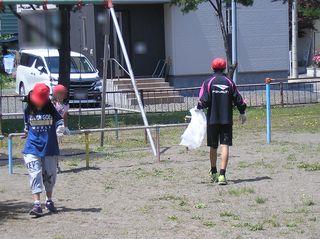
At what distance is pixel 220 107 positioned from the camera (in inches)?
386

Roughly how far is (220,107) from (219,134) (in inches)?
16.6

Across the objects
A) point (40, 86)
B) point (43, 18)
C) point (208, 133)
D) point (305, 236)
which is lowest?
point (305, 236)

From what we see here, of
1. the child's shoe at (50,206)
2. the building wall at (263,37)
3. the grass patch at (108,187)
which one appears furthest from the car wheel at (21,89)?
the child's shoe at (50,206)

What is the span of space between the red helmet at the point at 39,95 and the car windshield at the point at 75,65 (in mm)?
16733

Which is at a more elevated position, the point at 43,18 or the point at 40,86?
the point at 43,18

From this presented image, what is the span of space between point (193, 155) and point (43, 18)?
4514 mm

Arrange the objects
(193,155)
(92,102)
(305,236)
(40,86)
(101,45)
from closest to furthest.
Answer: (305,236) < (40,86) < (193,155) < (92,102) < (101,45)

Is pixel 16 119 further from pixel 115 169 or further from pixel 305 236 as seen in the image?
pixel 305 236

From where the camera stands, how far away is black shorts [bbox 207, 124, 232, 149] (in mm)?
9859

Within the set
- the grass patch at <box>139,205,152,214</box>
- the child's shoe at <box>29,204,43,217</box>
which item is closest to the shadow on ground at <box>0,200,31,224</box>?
the child's shoe at <box>29,204,43,217</box>

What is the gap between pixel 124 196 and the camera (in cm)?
911

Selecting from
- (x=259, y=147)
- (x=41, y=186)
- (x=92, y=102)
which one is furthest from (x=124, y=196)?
(x=92, y=102)

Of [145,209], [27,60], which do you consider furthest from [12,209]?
[27,60]

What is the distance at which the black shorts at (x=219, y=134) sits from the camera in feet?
32.3
